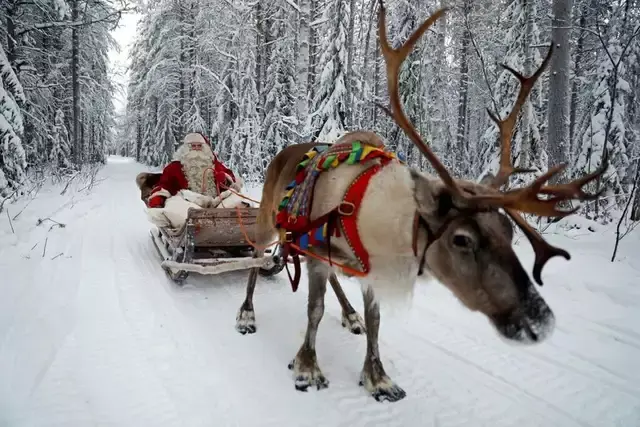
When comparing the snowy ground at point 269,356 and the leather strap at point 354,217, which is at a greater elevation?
the leather strap at point 354,217

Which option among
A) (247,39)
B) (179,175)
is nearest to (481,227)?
(179,175)

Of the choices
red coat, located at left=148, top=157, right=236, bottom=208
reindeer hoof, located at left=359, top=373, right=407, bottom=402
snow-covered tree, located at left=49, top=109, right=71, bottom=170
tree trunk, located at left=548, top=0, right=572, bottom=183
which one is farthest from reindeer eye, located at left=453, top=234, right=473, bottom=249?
snow-covered tree, located at left=49, top=109, right=71, bottom=170

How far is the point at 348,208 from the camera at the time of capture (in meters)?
2.46

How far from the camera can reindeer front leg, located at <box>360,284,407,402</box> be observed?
2812 mm

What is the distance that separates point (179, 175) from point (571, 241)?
6.23 metres

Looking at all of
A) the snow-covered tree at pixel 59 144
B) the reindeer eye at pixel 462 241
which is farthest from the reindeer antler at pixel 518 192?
the snow-covered tree at pixel 59 144

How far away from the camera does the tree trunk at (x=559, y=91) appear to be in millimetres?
7695

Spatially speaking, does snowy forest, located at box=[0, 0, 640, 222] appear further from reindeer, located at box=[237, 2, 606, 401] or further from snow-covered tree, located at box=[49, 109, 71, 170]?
reindeer, located at box=[237, 2, 606, 401]

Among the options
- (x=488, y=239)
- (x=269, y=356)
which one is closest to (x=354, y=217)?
(x=488, y=239)

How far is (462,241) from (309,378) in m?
1.69

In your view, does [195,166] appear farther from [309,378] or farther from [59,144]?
[59,144]

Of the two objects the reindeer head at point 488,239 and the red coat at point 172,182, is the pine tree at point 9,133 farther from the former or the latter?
the reindeer head at point 488,239

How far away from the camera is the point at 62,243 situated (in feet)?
19.5

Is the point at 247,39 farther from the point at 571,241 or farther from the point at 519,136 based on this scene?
the point at 571,241
